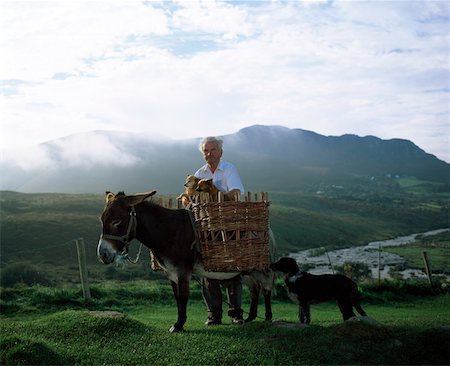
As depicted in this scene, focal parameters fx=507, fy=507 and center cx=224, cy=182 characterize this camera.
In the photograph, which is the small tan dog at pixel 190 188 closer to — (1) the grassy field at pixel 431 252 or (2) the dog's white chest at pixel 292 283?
(2) the dog's white chest at pixel 292 283

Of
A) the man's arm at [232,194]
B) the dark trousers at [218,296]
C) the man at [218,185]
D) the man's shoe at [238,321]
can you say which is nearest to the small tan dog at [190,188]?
the man at [218,185]

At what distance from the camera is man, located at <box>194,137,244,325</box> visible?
941cm

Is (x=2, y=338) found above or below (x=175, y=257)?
below

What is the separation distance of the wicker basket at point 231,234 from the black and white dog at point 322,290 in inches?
29.1

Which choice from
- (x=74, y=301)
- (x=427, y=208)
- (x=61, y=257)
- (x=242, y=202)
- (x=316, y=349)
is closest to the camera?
(x=316, y=349)

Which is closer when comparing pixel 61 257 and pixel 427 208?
pixel 61 257

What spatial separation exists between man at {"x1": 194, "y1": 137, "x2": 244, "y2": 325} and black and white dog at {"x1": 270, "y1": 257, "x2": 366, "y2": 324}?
116cm

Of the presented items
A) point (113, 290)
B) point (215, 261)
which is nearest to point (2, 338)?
point (215, 261)

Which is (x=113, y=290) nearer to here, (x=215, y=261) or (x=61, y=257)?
(x=215, y=261)

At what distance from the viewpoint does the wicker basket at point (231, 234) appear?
8570 mm

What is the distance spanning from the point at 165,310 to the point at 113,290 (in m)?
2.54

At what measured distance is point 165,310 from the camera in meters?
15.2

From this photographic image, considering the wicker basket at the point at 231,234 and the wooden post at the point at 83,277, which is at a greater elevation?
the wicker basket at the point at 231,234

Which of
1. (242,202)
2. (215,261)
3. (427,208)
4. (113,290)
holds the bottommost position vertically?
(427,208)
